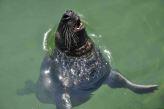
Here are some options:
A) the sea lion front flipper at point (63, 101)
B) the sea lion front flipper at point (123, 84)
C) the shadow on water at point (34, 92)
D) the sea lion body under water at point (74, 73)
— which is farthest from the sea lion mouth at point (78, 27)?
the shadow on water at point (34, 92)

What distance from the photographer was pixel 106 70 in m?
7.72

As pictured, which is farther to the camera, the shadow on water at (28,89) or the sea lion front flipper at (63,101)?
the shadow on water at (28,89)

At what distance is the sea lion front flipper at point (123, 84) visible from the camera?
7754 millimetres

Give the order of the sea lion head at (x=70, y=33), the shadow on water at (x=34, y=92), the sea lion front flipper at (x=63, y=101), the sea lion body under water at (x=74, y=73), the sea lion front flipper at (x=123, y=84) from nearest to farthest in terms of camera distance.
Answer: the sea lion head at (x=70, y=33)
the sea lion body under water at (x=74, y=73)
the sea lion front flipper at (x=63, y=101)
the sea lion front flipper at (x=123, y=84)
the shadow on water at (x=34, y=92)

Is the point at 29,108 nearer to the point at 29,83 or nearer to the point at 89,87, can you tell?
the point at 29,83

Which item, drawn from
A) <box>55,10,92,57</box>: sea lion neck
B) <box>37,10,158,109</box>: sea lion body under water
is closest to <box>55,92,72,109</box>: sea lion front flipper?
<box>37,10,158,109</box>: sea lion body under water

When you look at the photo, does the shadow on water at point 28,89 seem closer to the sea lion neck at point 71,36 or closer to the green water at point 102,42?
the green water at point 102,42

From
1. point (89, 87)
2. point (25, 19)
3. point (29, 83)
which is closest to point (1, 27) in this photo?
point (25, 19)

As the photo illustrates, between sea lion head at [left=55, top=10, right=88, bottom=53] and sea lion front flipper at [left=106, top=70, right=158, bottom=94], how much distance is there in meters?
1.15

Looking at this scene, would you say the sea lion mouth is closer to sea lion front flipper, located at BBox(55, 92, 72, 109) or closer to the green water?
sea lion front flipper, located at BBox(55, 92, 72, 109)

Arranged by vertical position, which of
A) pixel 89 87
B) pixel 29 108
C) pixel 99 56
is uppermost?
pixel 99 56

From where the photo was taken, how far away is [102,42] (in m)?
8.88

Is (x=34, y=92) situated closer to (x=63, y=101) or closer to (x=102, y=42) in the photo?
(x=63, y=101)

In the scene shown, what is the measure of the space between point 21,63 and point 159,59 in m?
2.75
